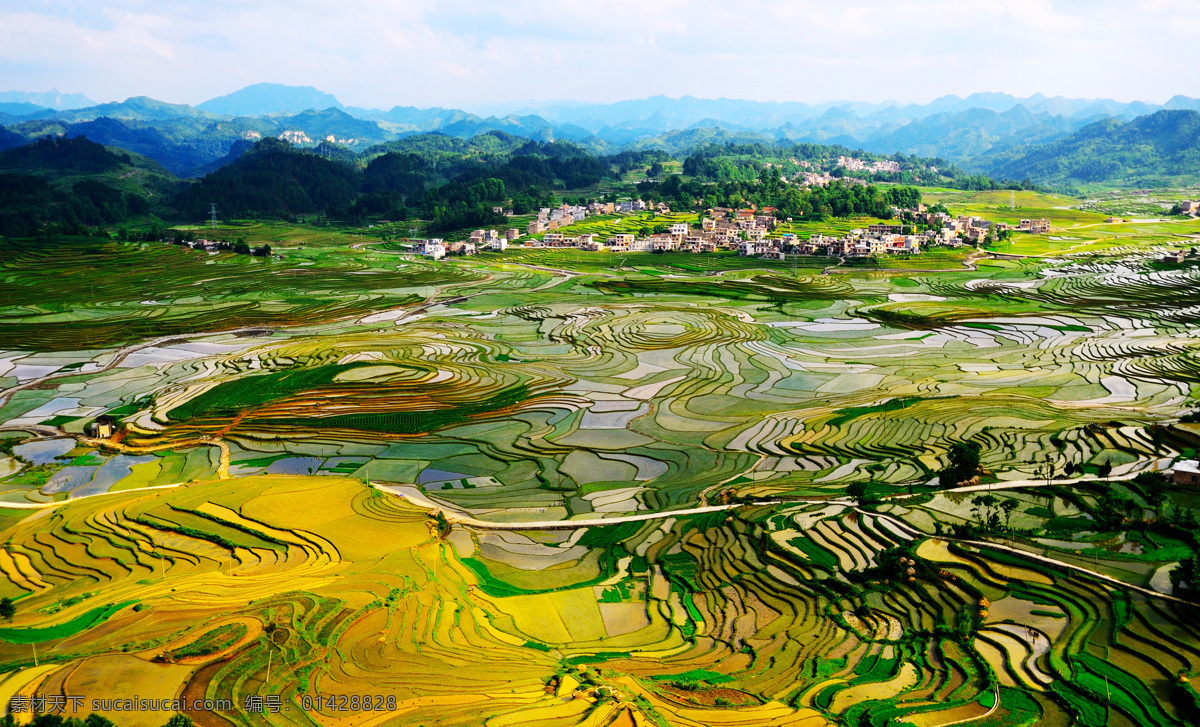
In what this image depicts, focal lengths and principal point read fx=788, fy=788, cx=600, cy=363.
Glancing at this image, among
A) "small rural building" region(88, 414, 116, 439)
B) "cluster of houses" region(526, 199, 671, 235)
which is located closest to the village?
"cluster of houses" region(526, 199, 671, 235)

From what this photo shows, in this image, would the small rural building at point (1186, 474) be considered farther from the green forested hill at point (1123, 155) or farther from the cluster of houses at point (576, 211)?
the green forested hill at point (1123, 155)

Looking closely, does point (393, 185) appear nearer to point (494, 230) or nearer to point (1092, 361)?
point (494, 230)

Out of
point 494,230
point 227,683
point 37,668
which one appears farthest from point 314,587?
point 494,230

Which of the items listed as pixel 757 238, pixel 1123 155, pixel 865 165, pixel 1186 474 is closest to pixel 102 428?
pixel 1186 474

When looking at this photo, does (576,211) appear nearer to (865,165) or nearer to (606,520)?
(606,520)

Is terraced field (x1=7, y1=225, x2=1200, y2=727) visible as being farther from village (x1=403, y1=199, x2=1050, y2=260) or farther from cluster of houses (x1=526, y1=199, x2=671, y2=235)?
cluster of houses (x1=526, y1=199, x2=671, y2=235)

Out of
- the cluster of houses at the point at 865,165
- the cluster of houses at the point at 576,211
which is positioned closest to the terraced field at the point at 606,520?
the cluster of houses at the point at 576,211
